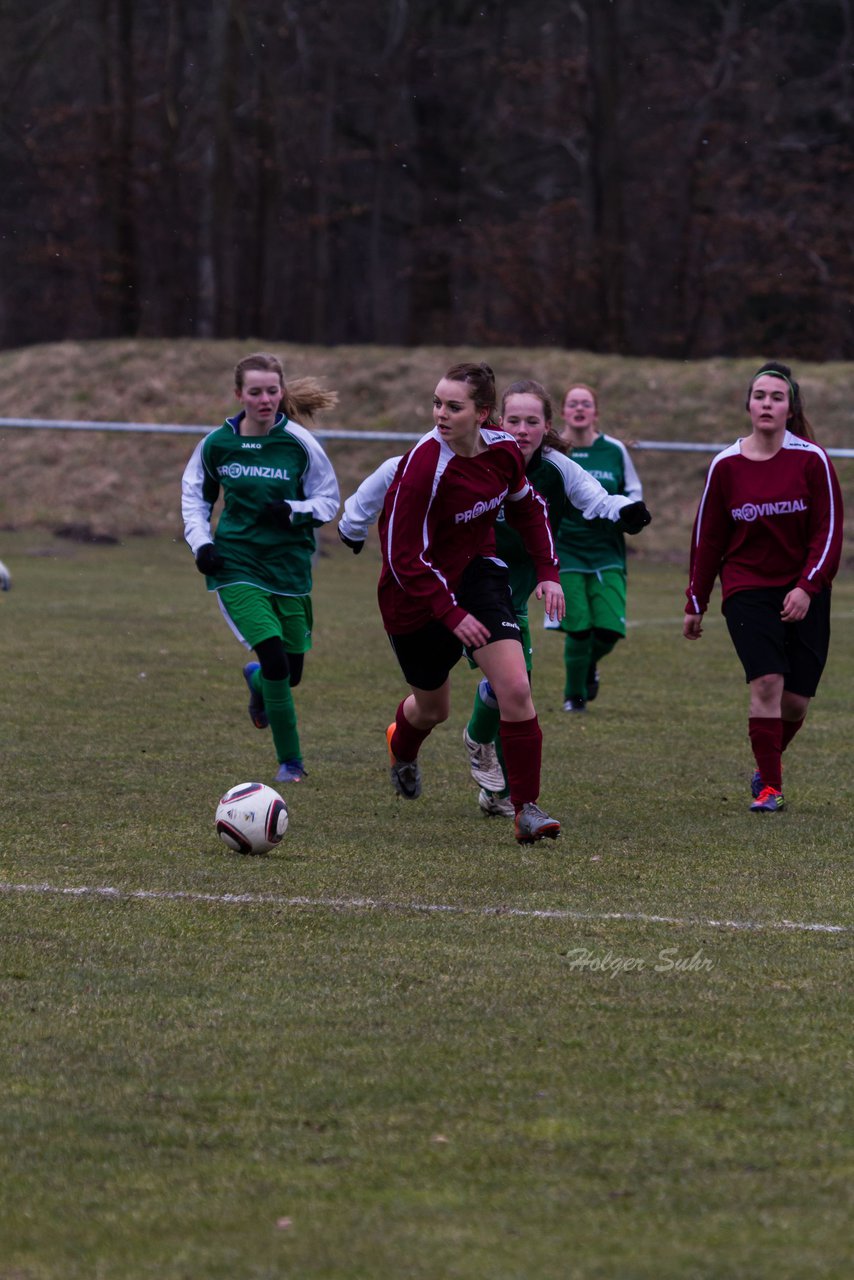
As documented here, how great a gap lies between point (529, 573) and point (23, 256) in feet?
139

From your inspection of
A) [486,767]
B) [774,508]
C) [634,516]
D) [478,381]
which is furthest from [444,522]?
[774,508]

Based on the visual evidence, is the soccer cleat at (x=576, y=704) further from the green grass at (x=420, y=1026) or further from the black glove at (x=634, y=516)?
the black glove at (x=634, y=516)

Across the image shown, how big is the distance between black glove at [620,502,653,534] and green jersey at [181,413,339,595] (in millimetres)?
1575

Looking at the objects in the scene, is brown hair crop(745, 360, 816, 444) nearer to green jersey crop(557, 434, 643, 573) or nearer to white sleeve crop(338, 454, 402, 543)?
white sleeve crop(338, 454, 402, 543)

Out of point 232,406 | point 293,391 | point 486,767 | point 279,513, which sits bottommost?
point 232,406

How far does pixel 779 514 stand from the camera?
7.50m

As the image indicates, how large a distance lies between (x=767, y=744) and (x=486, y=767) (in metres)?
1.18

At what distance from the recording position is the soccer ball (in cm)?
633

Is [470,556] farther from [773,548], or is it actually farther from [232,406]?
[232,406]

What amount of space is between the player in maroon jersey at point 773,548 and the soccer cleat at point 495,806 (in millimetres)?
1055

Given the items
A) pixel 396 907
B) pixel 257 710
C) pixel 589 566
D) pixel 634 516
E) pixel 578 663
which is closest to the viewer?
pixel 396 907

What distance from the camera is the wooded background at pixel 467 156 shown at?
126 ft

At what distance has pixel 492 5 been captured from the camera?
4194 cm

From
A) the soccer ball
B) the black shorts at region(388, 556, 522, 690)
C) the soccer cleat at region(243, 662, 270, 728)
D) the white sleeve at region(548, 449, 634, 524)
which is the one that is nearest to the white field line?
the soccer ball
